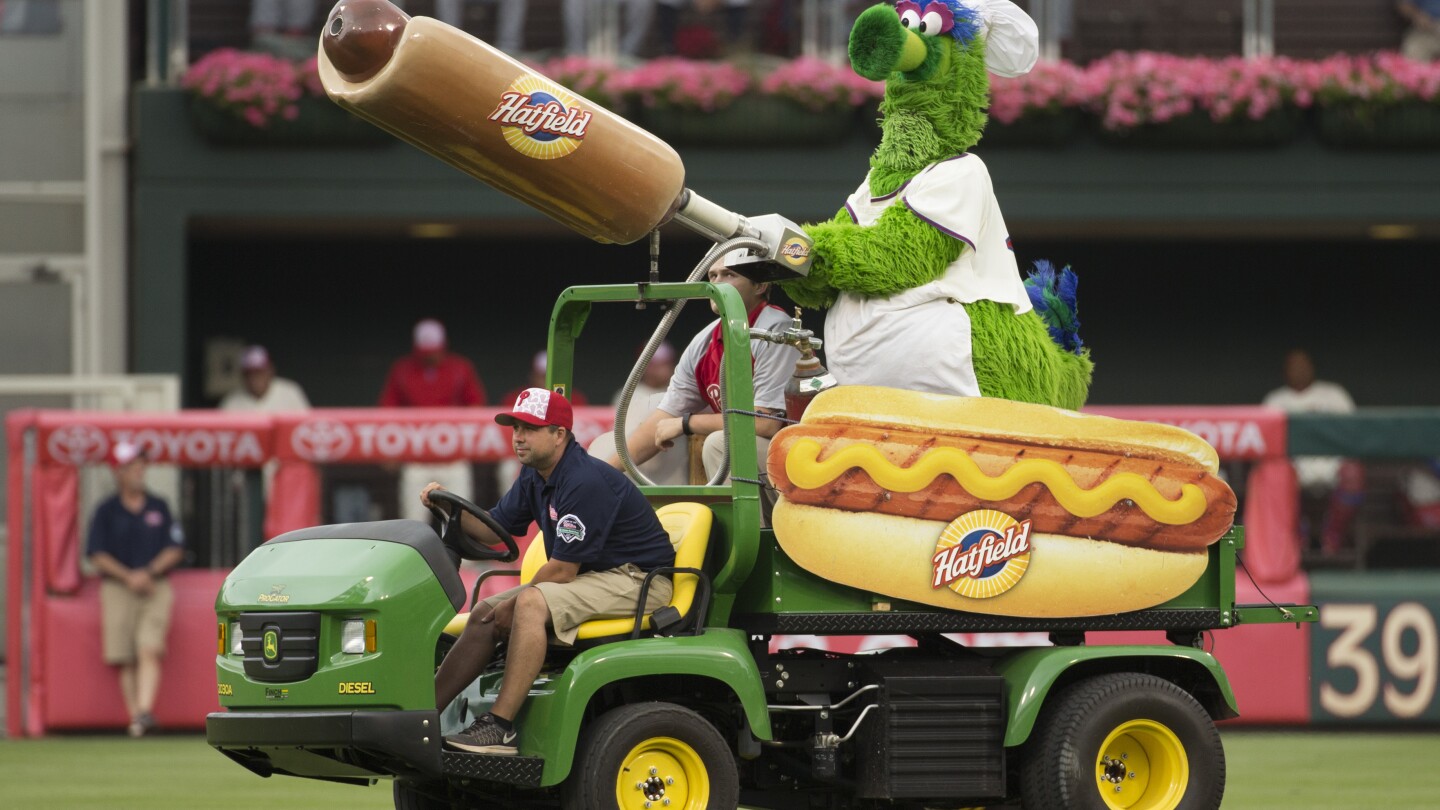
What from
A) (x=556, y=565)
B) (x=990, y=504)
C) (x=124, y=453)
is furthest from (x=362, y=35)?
(x=124, y=453)

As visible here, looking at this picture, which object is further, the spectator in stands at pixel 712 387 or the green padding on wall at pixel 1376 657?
the green padding on wall at pixel 1376 657

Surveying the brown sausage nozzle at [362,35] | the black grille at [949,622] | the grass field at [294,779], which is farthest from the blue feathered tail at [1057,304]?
the brown sausage nozzle at [362,35]

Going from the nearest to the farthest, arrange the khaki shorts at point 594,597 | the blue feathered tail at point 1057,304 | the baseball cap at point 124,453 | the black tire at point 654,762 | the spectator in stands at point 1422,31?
the black tire at point 654,762, the khaki shorts at point 594,597, the blue feathered tail at point 1057,304, the baseball cap at point 124,453, the spectator in stands at point 1422,31

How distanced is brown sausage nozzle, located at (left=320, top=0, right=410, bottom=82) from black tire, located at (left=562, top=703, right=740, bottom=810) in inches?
92.8

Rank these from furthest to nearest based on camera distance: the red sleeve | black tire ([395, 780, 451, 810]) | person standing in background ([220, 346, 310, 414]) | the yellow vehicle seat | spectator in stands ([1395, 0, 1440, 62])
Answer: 1. spectator in stands ([1395, 0, 1440, 62])
2. person standing in background ([220, 346, 310, 414])
3. the red sleeve
4. black tire ([395, 780, 451, 810])
5. the yellow vehicle seat

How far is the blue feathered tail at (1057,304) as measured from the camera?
920 cm

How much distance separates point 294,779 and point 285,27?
850 centimetres

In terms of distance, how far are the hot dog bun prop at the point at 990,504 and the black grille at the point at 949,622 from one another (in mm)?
73

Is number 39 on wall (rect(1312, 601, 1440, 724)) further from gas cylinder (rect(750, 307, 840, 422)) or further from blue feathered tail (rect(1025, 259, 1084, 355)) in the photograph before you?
gas cylinder (rect(750, 307, 840, 422))

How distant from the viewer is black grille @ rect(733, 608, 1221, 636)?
7953mm

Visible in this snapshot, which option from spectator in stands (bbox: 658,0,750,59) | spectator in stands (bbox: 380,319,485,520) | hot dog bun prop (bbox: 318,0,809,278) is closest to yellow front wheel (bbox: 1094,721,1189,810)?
hot dog bun prop (bbox: 318,0,809,278)

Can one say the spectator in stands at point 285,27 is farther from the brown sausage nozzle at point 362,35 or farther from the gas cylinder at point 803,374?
the brown sausage nozzle at point 362,35

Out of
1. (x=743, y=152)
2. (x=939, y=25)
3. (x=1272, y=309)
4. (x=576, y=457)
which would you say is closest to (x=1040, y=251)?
(x=1272, y=309)

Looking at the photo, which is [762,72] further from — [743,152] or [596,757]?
[596,757]
